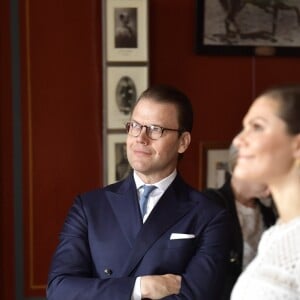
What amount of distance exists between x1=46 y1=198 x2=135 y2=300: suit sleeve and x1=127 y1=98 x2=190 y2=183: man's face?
243mm

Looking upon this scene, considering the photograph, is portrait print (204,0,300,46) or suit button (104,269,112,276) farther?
portrait print (204,0,300,46)

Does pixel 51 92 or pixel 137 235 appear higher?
pixel 51 92

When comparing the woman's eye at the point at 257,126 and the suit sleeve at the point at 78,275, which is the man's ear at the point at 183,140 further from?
the woman's eye at the point at 257,126

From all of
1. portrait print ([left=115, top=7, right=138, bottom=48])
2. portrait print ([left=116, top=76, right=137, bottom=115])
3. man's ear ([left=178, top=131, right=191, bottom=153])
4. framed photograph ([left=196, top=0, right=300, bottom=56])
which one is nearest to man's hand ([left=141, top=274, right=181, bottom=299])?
man's ear ([left=178, top=131, right=191, bottom=153])

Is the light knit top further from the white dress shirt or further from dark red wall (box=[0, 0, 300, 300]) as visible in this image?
dark red wall (box=[0, 0, 300, 300])

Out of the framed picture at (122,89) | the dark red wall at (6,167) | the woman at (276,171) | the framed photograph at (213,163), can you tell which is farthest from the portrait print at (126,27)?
the woman at (276,171)

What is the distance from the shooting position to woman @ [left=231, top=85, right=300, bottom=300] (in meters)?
0.97

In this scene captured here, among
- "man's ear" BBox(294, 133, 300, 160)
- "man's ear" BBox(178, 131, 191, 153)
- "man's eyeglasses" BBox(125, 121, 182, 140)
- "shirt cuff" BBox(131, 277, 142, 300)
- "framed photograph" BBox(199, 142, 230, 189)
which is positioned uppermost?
"man's ear" BBox(294, 133, 300, 160)

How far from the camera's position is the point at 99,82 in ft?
8.99

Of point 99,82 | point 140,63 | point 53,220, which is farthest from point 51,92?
point 53,220

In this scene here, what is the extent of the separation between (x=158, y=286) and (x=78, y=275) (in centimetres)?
25

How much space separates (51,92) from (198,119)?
0.75m

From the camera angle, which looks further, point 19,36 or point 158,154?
point 19,36

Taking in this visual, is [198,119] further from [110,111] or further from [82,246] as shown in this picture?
[82,246]
